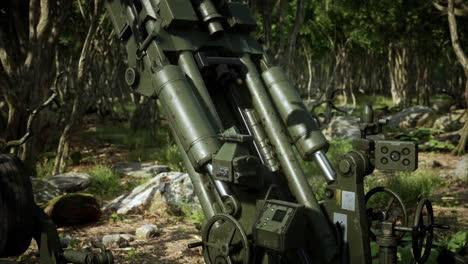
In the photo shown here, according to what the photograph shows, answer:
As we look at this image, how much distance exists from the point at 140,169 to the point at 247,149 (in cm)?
707

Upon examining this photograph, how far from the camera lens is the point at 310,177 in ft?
30.1

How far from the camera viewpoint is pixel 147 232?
20.0ft

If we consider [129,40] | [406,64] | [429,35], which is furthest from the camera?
[406,64]

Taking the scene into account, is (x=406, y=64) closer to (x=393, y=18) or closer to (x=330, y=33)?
(x=330, y=33)

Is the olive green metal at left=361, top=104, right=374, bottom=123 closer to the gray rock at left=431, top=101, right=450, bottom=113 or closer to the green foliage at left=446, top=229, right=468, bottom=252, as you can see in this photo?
the green foliage at left=446, top=229, right=468, bottom=252

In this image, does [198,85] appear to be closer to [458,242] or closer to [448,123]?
[458,242]

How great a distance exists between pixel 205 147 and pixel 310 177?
568 centimetres

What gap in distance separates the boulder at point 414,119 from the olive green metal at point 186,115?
→ 15986 mm

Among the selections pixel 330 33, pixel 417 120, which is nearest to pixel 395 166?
pixel 417 120

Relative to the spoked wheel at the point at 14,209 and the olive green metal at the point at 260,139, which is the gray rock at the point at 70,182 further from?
the olive green metal at the point at 260,139

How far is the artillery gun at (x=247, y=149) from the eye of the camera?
11.5 ft

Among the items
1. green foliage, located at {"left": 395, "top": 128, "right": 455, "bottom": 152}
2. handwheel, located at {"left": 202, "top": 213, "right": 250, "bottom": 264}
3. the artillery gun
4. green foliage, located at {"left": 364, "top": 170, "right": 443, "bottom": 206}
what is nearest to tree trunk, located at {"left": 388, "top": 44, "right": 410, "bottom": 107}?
green foliage, located at {"left": 395, "top": 128, "right": 455, "bottom": 152}

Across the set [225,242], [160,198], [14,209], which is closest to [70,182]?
[160,198]

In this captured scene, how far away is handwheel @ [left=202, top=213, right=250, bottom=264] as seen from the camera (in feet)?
11.8
